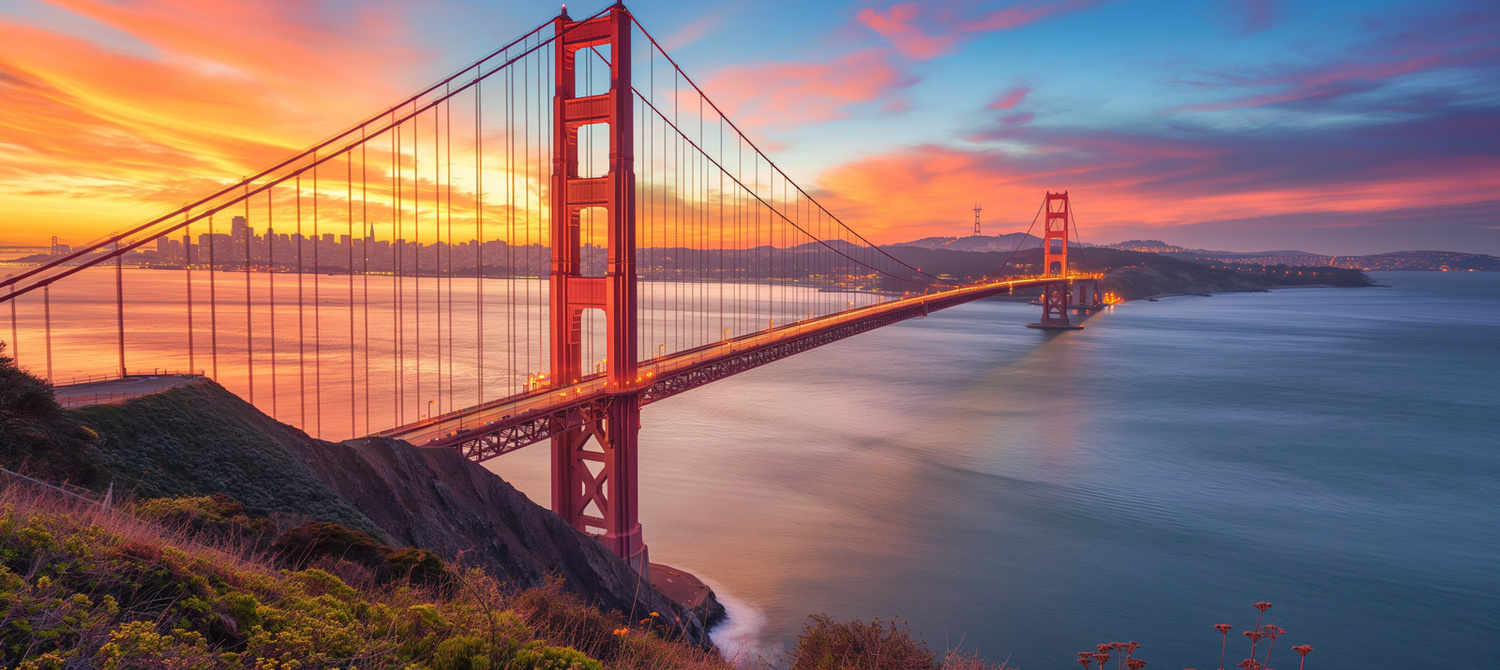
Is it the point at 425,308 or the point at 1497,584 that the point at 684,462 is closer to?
the point at 1497,584

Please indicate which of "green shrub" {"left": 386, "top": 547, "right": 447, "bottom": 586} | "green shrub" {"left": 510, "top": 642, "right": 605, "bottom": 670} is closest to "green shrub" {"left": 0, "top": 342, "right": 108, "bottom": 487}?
"green shrub" {"left": 386, "top": 547, "right": 447, "bottom": 586}

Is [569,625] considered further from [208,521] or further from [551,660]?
[208,521]

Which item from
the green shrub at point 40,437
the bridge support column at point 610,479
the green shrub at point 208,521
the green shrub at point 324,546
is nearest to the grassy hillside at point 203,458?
the green shrub at point 40,437

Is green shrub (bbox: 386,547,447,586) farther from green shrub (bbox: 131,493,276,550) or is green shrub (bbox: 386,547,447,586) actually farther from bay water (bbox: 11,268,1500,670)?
bay water (bbox: 11,268,1500,670)

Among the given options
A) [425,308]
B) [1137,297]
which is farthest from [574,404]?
[1137,297]

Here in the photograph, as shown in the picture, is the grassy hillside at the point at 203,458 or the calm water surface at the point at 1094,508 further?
the calm water surface at the point at 1094,508

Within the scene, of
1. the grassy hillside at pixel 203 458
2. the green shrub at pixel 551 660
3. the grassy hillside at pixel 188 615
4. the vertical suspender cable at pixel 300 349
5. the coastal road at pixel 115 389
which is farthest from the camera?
the vertical suspender cable at pixel 300 349

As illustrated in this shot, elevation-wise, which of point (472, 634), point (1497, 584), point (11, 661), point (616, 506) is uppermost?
point (11, 661)

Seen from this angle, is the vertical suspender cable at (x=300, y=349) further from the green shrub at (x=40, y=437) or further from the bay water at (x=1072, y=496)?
the green shrub at (x=40, y=437)
